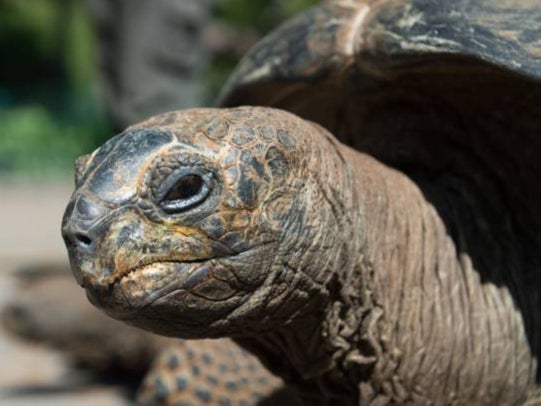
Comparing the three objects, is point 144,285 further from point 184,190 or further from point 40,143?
point 40,143

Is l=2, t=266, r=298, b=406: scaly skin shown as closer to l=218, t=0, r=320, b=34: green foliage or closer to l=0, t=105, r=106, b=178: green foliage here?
l=0, t=105, r=106, b=178: green foliage

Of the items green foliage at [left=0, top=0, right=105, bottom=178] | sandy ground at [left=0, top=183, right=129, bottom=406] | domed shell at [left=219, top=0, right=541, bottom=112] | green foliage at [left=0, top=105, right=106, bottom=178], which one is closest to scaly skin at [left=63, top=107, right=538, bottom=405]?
domed shell at [left=219, top=0, right=541, bottom=112]

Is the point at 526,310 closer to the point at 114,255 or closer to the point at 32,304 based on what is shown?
the point at 114,255

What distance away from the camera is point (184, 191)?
144 centimetres

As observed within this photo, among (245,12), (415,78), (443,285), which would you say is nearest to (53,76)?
(245,12)

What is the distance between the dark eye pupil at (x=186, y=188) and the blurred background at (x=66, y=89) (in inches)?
78.1

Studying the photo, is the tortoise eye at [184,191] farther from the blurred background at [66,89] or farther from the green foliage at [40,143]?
the green foliage at [40,143]

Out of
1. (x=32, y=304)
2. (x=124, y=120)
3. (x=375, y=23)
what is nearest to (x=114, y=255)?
(x=375, y=23)

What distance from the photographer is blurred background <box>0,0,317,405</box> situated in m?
3.99

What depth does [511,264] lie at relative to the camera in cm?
197

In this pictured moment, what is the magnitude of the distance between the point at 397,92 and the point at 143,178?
0.76 meters

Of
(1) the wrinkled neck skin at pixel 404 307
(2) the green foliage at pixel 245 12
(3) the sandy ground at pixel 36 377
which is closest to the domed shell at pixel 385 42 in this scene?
(1) the wrinkled neck skin at pixel 404 307

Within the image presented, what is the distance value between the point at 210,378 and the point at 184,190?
981 millimetres

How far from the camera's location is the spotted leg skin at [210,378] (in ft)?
7.52
